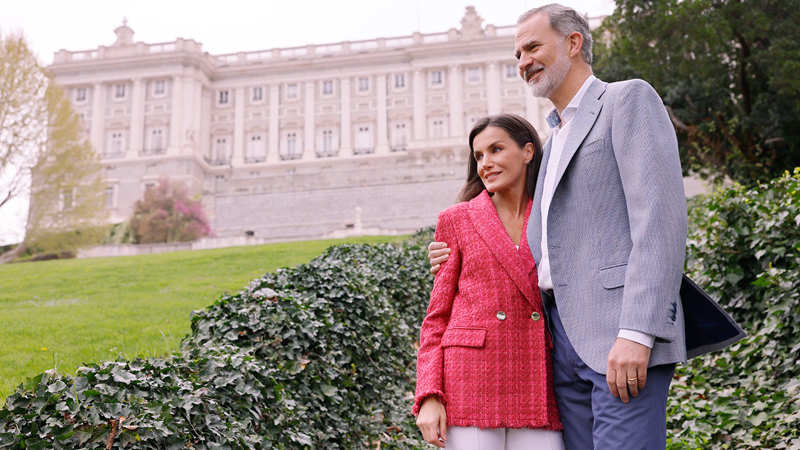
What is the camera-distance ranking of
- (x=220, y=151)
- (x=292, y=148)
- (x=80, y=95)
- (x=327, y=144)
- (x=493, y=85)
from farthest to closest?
1. (x=220, y=151)
2. (x=292, y=148)
3. (x=327, y=144)
4. (x=80, y=95)
5. (x=493, y=85)

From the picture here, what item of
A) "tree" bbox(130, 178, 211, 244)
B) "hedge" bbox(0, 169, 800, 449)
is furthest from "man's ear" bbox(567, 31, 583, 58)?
"tree" bbox(130, 178, 211, 244)

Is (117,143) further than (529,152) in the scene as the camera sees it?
Yes

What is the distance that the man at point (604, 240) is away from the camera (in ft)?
5.71

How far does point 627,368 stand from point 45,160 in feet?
75.2

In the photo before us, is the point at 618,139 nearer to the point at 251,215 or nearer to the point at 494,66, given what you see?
the point at 251,215

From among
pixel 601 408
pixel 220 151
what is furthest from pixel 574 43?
pixel 220 151

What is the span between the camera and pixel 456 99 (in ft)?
180

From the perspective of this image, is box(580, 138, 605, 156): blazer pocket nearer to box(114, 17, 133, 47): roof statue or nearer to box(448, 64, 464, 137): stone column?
box(448, 64, 464, 137): stone column

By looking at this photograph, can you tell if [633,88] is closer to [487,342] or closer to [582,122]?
[582,122]

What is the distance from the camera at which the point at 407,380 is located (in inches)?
213

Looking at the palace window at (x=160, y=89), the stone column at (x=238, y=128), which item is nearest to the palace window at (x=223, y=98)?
the stone column at (x=238, y=128)

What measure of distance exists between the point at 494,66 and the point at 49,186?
4067 centimetres

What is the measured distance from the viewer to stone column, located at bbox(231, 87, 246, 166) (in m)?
56.9

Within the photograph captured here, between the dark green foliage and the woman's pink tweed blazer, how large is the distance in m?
0.90
